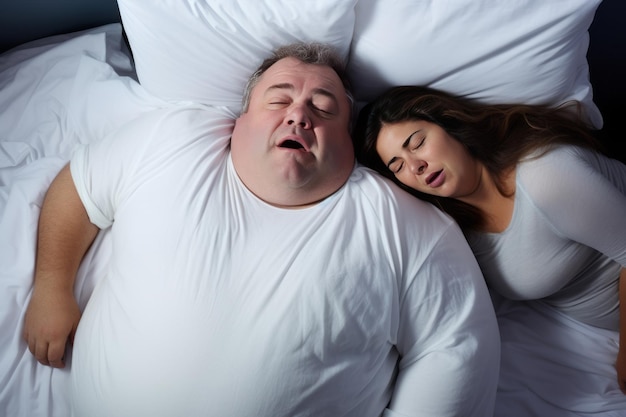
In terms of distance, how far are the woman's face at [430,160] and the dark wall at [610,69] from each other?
2.19 ft

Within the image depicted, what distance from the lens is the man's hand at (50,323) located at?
46.1 inches

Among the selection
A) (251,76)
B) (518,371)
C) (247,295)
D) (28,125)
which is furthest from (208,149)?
(518,371)

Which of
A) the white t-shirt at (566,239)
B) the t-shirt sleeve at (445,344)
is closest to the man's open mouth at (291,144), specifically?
the t-shirt sleeve at (445,344)

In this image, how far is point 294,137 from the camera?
3.75 feet

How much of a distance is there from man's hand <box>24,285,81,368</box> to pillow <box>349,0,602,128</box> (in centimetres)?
92

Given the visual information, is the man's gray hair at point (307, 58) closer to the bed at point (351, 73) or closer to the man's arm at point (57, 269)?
the bed at point (351, 73)

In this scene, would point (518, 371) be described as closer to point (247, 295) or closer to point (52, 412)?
point (247, 295)

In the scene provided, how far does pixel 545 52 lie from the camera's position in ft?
4.04

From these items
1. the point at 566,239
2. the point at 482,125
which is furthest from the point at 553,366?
the point at 482,125

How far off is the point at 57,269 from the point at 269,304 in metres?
→ 0.55

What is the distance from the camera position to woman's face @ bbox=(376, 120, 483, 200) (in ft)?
3.93

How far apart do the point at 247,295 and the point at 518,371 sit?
778mm

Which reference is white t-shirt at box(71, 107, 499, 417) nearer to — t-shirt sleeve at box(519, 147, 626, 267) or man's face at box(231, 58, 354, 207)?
man's face at box(231, 58, 354, 207)

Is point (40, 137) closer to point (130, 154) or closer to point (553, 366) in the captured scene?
point (130, 154)
